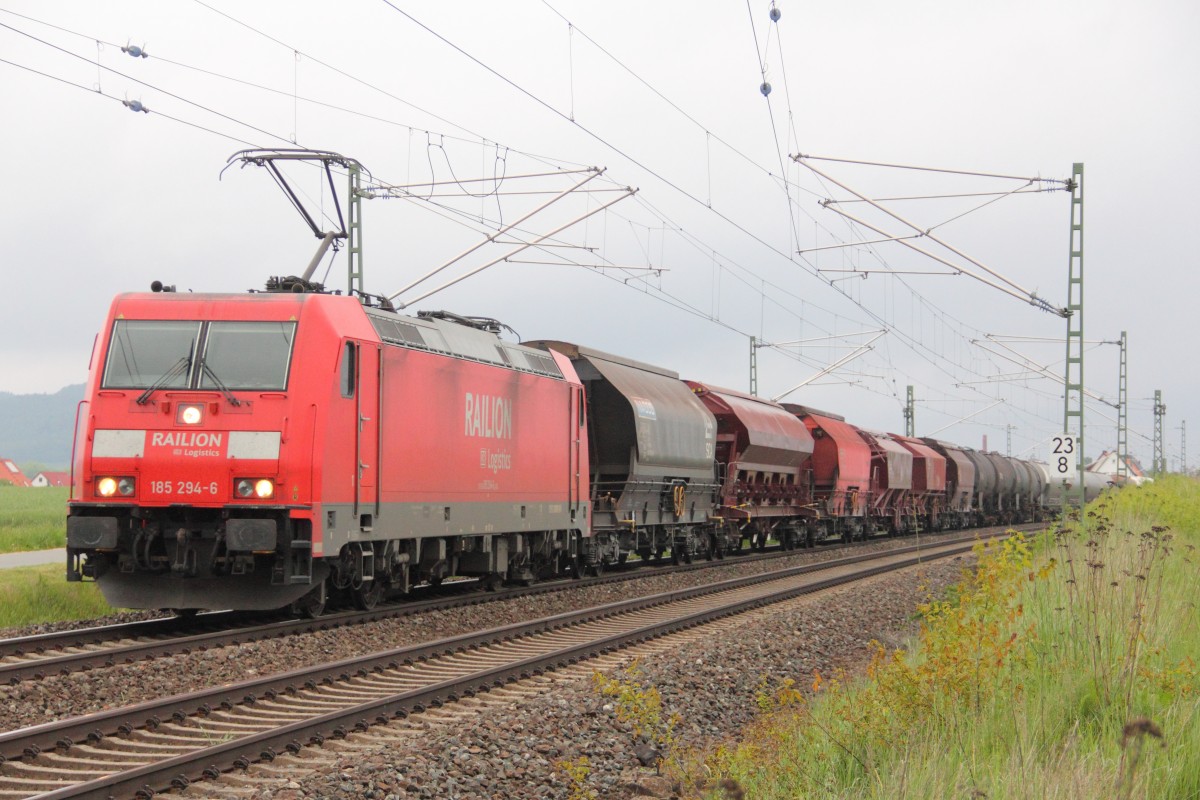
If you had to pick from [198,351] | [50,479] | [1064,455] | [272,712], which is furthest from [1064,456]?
[50,479]

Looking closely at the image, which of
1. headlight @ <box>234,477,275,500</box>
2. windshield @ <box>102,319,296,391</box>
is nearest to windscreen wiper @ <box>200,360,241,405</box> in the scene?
windshield @ <box>102,319,296,391</box>

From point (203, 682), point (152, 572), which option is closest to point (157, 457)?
point (152, 572)

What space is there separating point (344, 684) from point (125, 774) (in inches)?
150

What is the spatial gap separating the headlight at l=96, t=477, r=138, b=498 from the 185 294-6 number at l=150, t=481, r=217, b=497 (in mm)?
268

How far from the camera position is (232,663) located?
1088 centimetres

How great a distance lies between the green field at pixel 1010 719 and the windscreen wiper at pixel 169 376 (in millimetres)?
7191

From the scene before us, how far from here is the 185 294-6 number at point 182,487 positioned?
12570 millimetres

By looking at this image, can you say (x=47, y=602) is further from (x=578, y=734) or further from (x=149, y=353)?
(x=578, y=734)

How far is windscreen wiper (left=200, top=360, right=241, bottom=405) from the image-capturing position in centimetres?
1277

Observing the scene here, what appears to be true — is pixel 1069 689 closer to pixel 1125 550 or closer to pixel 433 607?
pixel 1125 550

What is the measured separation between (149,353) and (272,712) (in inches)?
216

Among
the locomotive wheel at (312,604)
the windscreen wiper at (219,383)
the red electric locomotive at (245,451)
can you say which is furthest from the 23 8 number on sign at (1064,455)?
the windscreen wiper at (219,383)

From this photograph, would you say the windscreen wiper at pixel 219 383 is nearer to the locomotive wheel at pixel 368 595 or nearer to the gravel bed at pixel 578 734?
the locomotive wheel at pixel 368 595

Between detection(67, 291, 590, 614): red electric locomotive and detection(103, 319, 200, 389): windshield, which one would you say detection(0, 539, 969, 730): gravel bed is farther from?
detection(103, 319, 200, 389): windshield
